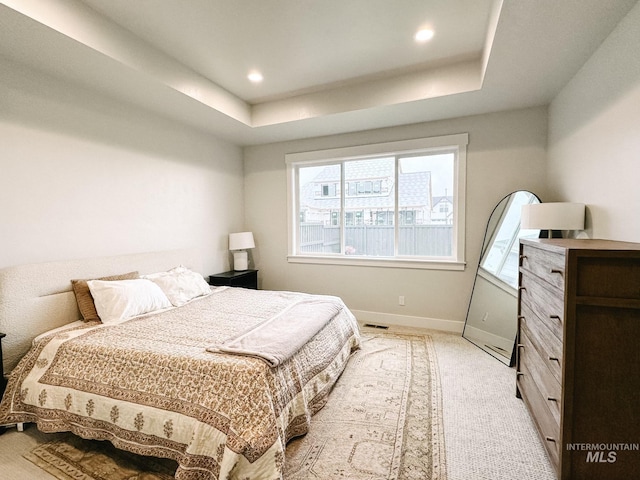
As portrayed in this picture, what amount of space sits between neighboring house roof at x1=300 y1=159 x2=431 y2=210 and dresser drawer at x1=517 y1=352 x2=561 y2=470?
2.22 metres

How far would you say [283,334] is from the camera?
1965 mm

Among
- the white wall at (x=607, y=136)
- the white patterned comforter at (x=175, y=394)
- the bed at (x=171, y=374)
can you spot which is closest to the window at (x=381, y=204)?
the white wall at (x=607, y=136)

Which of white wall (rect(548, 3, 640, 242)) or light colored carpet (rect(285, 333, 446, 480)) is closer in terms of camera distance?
light colored carpet (rect(285, 333, 446, 480))

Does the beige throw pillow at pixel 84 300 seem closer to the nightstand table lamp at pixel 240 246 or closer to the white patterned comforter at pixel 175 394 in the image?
the white patterned comforter at pixel 175 394

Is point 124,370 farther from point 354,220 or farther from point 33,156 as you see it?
point 354,220

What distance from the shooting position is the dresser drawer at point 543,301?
4.58ft

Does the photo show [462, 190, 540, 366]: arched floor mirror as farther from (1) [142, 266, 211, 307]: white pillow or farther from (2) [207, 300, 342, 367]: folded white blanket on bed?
(1) [142, 266, 211, 307]: white pillow

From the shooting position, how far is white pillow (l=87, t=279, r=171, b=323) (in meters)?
2.30

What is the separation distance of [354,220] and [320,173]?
2.85 ft

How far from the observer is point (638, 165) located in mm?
1675

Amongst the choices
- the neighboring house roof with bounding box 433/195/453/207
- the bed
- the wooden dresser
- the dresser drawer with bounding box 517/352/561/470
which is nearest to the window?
the neighboring house roof with bounding box 433/195/453/207

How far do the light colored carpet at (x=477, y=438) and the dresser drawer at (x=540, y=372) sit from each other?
1.08 feet

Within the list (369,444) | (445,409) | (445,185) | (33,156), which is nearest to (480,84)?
(445,185)

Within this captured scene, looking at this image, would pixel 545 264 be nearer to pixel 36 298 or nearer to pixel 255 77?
pixel 255 77
